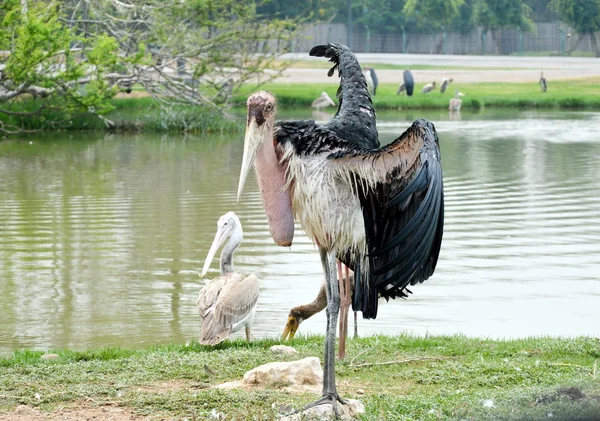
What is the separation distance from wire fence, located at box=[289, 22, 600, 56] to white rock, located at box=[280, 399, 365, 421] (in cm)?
6443

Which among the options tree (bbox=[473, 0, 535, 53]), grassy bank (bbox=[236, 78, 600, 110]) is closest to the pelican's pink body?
grassy bank (bbox=[236, 78, 600, 110])

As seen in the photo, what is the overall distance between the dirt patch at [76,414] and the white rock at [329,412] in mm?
814

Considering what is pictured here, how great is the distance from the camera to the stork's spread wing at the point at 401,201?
530 cm

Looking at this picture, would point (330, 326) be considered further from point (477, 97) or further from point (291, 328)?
point (477, 97)

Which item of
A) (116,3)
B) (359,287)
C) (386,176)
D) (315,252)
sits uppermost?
(116,3)

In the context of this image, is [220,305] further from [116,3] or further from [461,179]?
[116,3]

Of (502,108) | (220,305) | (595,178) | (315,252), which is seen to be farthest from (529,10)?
(220,305)

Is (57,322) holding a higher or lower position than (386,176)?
lower

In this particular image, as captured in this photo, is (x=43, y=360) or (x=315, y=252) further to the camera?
(x=315, y=252)

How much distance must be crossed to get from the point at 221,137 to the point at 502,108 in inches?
537

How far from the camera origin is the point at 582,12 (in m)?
59.8

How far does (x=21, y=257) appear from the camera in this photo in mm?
12891

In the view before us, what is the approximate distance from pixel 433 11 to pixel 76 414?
61.4 metres

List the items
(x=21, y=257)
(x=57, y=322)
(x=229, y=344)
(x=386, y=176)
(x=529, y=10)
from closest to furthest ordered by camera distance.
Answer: (x=386, y=176) < (x=229, y=344) < (x=57, y=322) < (x=21, y=257) < (x=529, y=10)
